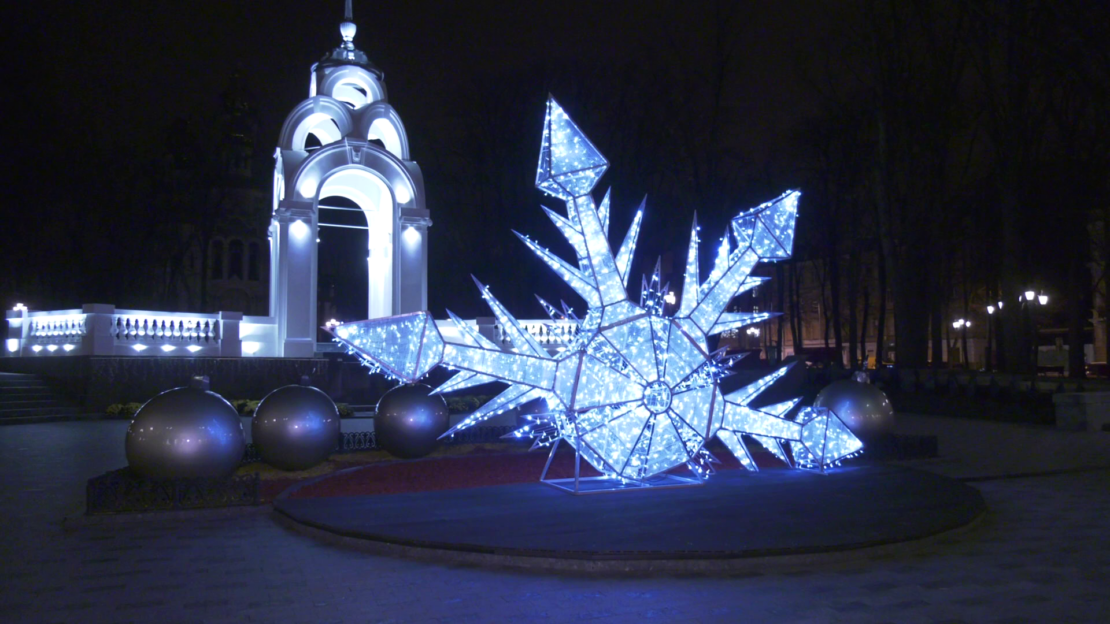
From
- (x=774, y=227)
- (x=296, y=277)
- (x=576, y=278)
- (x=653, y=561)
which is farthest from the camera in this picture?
(x=296, y=277)

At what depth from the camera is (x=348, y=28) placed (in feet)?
97.0

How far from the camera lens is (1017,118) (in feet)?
92.1

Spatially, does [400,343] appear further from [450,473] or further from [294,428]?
[450,473]

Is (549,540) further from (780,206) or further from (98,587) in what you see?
(780,206)

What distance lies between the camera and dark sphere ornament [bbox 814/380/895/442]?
49.3ft

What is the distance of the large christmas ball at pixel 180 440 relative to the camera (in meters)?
10.6

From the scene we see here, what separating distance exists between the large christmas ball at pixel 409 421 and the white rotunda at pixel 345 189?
13.0 meters

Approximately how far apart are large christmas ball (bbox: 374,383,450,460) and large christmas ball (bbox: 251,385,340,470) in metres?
1.58

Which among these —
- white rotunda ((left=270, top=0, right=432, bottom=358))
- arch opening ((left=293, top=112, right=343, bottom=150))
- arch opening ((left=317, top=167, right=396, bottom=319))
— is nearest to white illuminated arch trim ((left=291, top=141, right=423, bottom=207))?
white rotunda ((left=270, top=0, right=432, bottom=358))

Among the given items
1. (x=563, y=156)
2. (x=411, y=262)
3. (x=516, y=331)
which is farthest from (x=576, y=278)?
(x=411, y=262)

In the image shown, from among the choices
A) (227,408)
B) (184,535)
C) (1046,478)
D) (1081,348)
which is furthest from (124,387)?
(1081,348)

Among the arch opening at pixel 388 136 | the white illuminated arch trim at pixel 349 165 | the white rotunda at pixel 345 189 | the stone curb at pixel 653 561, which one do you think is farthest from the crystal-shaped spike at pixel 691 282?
the arch opening at pixel 388 136

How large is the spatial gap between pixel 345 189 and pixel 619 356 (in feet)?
66.8

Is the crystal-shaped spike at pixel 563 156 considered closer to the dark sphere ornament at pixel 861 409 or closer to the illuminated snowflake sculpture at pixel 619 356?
the illuminated snowflake sculpture at pixel 619 356
